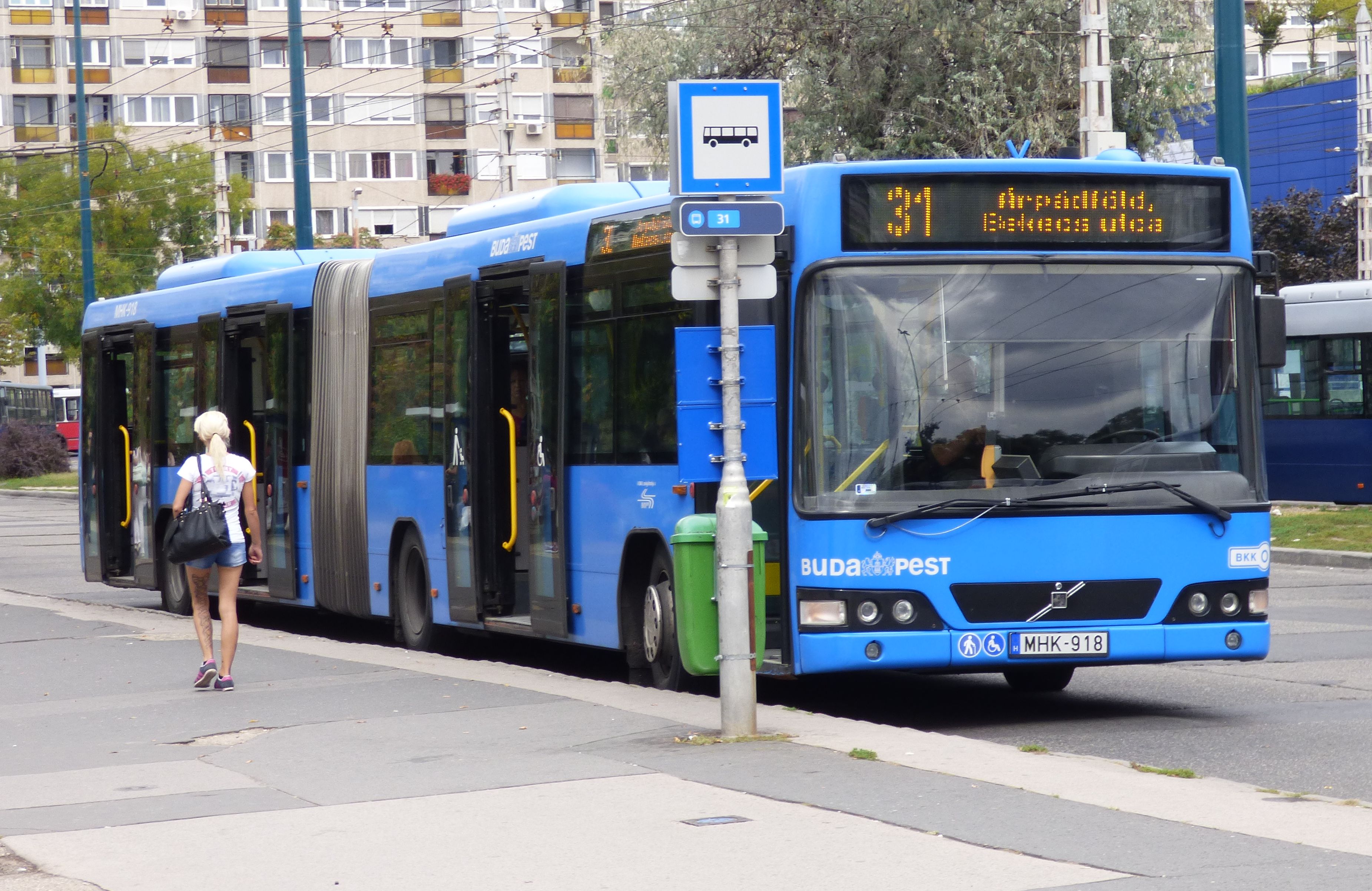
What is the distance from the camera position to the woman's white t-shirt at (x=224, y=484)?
1188 cm

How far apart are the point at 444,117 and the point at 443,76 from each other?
1694 mm

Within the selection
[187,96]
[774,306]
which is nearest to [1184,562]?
[774,306]

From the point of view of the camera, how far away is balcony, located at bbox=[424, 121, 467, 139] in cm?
8300

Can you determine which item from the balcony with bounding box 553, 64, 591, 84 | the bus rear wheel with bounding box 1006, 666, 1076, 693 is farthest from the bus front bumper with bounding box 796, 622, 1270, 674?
the balcony with bounding box 553, 64, 591, 84

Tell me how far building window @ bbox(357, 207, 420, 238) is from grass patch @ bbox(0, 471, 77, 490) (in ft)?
86.5

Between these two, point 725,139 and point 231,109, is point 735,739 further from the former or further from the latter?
point 231,109

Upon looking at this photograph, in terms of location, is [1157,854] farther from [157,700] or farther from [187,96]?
[187,96]

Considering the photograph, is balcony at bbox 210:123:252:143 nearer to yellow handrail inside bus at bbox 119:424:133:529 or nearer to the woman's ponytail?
yellow handrail inside bus at bbox 119:424:133:529

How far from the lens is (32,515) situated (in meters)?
40.6

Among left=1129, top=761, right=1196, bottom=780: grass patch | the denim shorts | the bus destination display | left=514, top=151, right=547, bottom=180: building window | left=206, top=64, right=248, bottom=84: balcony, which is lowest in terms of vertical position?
left=1129, top=761, right=1196, bottom=780: grass patch

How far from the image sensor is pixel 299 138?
1117 inches

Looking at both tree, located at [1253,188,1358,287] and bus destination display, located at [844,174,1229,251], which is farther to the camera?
tree, located at [1253,188,1358,287]

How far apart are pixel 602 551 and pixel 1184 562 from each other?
3384mm

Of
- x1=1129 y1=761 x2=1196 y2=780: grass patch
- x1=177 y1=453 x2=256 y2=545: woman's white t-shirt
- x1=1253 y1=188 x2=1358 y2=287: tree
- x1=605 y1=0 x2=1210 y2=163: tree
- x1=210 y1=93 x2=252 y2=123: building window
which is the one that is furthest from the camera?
x1=210 y1=93 x2=252 y2=123: building window
